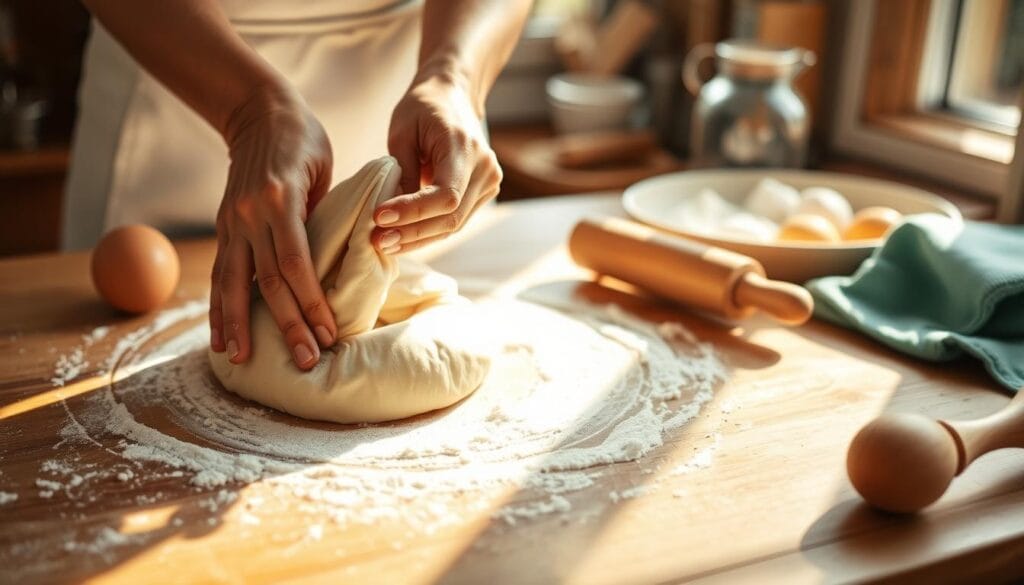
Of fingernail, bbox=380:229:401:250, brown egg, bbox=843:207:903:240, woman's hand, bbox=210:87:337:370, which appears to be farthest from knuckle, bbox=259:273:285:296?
brown egg, bbox=843:207:903:240

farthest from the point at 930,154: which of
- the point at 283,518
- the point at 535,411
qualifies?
the point at 283,518

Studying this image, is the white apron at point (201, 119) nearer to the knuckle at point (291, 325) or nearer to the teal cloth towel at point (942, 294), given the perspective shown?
the knuckle at point (291, 325)

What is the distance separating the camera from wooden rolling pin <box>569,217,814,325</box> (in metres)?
1.09

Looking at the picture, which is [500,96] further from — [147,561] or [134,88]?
[147,561]

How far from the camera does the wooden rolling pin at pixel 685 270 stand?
1.09m

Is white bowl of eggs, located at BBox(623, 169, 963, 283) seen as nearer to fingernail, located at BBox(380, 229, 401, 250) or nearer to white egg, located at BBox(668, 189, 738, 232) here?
white egg, located at BBox(668, 189, 738, 232)

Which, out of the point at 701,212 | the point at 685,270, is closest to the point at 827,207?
the point at 701,212

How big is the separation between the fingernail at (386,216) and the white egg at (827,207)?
2.26 feet

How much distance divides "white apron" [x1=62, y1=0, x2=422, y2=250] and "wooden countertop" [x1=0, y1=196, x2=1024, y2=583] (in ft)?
1.49

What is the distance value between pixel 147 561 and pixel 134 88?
86 cm

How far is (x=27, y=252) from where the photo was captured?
2314 millimetres

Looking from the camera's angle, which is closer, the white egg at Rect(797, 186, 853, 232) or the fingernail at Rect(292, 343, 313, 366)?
the fingernail at Rect(292, 343, 313, 366)

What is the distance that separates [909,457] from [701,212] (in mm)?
767

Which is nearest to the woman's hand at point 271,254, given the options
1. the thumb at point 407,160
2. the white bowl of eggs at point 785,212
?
the thumb at point 407,160
